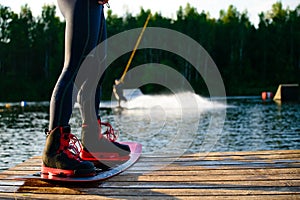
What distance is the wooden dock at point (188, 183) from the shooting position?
2.00m

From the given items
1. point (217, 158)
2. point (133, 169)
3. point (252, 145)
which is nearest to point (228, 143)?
point (252, 145)

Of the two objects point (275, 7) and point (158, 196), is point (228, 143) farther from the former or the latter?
point (275, 7)

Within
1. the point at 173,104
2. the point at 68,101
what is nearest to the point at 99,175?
the point at 68,101

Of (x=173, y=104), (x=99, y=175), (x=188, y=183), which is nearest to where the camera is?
(x=188, y=183)

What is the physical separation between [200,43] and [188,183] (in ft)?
134

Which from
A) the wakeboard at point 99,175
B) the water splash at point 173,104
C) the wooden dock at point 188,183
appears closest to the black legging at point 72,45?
the wakeboard at point 99,175

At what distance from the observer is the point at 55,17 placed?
4628cm

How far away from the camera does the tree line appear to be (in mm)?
40719

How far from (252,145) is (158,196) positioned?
164 inches

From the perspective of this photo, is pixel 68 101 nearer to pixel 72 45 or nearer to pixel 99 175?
pixel 72 45

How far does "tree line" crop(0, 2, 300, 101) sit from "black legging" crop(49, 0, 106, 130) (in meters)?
35.8

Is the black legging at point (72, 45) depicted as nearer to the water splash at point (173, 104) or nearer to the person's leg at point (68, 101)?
the person's leg at point (68, 101)

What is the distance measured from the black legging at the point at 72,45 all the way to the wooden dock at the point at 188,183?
405mm

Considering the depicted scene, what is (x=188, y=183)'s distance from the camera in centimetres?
221
